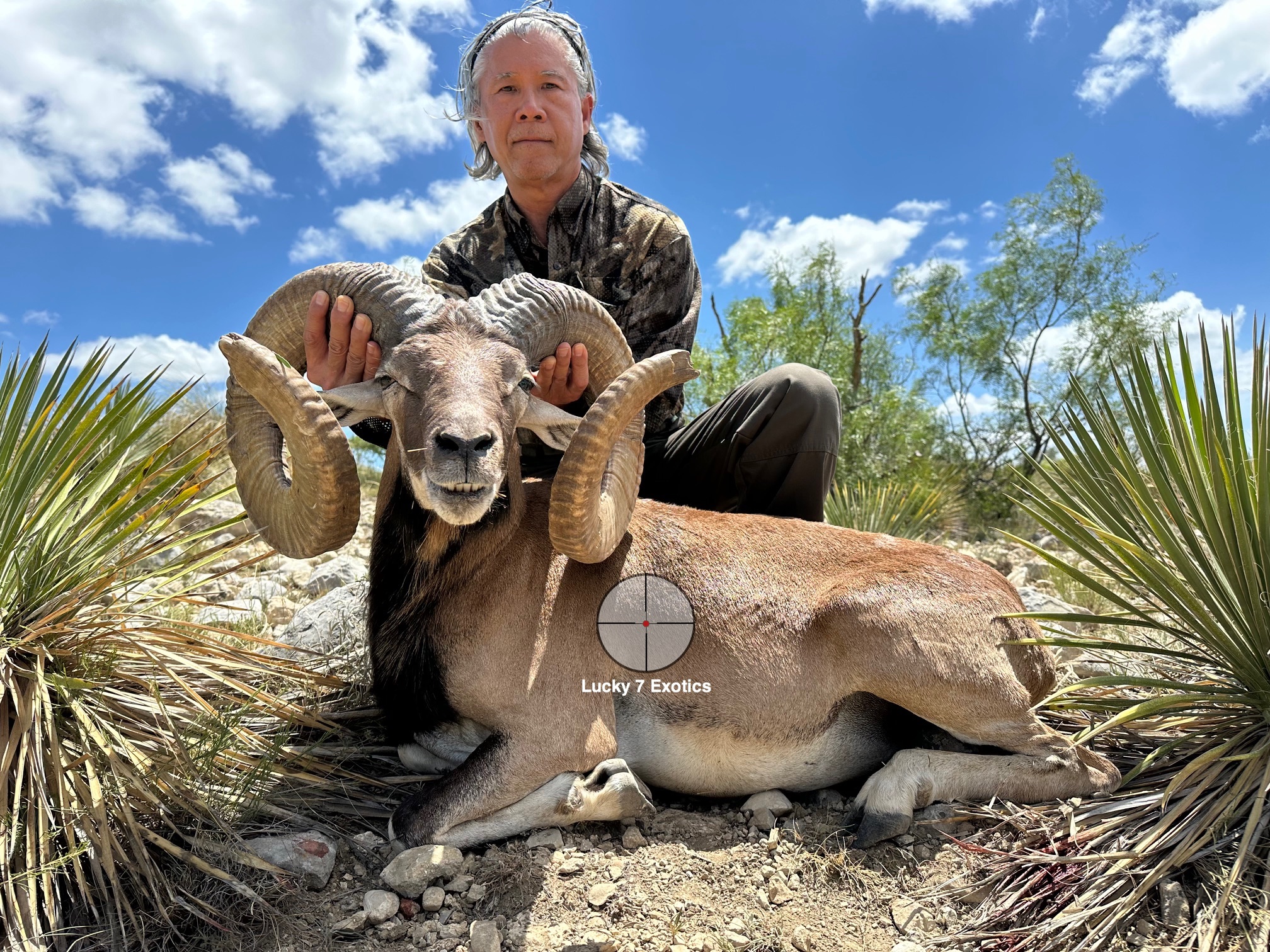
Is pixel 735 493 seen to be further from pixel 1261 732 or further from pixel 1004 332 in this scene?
pixel 1004 332

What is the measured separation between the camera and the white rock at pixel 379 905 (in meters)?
2.97

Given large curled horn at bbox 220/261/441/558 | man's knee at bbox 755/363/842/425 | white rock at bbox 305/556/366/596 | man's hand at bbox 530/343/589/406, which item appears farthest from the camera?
white rock at bbox 305/556/366/596

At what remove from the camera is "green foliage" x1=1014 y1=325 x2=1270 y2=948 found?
9.70 ft

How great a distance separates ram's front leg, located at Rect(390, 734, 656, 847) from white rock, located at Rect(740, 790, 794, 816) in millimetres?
561

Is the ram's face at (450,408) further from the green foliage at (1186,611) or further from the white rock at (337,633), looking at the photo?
the green foliage at (1186,611)

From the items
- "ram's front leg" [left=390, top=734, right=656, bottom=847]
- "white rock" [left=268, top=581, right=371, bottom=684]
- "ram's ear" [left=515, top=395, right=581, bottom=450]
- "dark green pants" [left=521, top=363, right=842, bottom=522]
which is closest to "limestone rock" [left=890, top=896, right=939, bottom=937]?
"ram's front leg" [left=390, top=734, right=656, bottom=847]

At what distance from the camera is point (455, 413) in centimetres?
310

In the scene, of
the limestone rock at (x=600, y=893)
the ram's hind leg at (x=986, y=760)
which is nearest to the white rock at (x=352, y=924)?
the limestone rock at (x=600, y=893)

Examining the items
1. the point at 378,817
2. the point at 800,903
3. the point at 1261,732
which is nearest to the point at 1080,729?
the point at 1261,732

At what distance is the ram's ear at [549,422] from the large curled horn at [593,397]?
17cm

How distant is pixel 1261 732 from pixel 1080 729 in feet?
3.23

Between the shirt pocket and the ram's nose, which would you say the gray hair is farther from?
the ram's nose

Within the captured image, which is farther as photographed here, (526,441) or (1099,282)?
(1099,282)

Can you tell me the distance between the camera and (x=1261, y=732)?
10.6 feet
